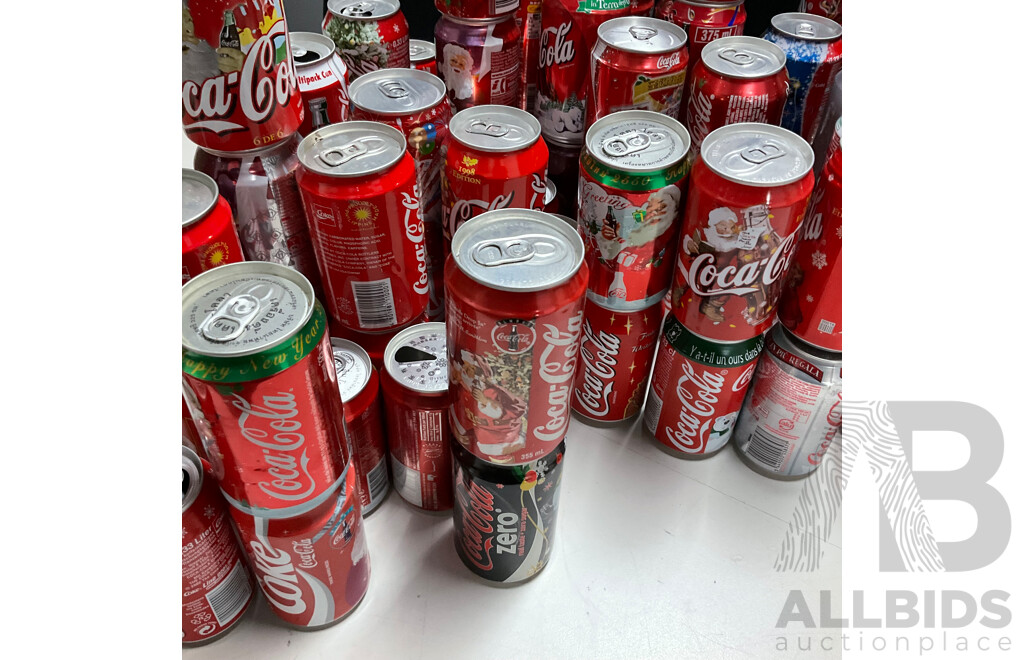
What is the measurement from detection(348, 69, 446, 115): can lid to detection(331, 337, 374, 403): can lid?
0.46m

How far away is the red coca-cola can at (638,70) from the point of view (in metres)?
1.41

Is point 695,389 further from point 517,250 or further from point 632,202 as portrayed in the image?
point 517,250

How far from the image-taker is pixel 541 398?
3.26 ft

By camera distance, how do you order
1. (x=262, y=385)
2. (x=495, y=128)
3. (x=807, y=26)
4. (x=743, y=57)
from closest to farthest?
(x=262, y=385) < (x=495, y=128) < (x=743, y=57) < (x=807, y=26)

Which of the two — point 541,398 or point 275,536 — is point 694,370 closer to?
point 541,398

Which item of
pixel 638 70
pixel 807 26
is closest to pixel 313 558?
pixel 638 70

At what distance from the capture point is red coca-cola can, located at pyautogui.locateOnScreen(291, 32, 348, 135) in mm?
1331

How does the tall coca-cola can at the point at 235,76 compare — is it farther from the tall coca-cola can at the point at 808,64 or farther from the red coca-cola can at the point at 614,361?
the tall coca-cola can at the point at 808,64

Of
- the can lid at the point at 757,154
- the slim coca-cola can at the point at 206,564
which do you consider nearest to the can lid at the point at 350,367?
the slim coca-cola can at the point at 206,564

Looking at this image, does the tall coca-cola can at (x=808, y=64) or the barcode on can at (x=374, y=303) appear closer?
the barcode on can at (x=374, y=303)

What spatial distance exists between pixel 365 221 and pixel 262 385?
41cm

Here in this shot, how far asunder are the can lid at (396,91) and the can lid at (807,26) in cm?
85

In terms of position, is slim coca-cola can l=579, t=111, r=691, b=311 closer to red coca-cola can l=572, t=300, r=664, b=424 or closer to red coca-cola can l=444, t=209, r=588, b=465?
red coca-cola can l=572, t=300, r=664, b=424

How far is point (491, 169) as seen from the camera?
124cm
